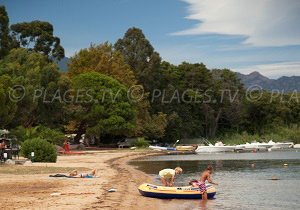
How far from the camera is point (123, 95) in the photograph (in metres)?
73.1

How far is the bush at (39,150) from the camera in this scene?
38531 mm

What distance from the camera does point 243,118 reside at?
104250 mm

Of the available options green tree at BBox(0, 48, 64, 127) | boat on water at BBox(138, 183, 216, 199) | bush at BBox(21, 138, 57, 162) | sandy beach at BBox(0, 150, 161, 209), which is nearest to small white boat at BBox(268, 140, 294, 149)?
green tree at BBox(0, 48, 64, 127)

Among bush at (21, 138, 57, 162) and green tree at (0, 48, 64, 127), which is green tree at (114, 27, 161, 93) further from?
bush at (21, 138, 57, 162)

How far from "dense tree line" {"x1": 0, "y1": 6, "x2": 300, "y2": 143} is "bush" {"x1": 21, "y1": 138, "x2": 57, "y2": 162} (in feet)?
21.9

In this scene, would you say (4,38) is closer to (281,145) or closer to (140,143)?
(140,143)

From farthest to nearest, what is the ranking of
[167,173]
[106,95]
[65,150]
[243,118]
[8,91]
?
[243,118]
[106,95]
[65,150]
[8,91]
[167,173]

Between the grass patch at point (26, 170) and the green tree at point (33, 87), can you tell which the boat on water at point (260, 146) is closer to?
the green tree at point (33, 87)

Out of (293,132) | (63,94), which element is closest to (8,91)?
(63,94)

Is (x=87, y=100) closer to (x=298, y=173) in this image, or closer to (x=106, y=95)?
(x=106, y=95)

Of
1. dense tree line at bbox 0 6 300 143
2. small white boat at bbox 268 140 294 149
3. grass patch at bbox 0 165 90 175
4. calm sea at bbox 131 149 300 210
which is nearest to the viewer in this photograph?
calm sea at bbox 131 149 300 210

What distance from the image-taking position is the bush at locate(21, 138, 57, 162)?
1517 inches

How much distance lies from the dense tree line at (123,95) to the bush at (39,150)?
6689 millimetres

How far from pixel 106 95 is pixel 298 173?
1534 inches
